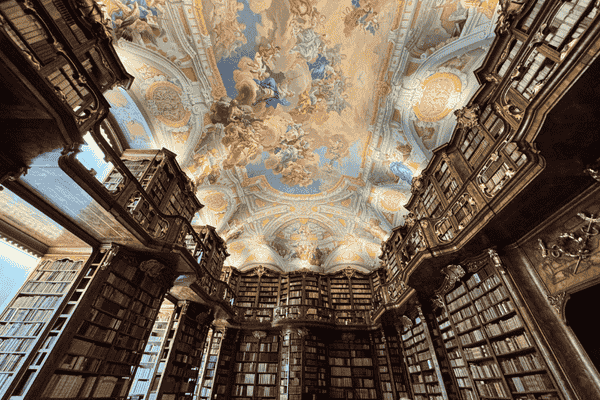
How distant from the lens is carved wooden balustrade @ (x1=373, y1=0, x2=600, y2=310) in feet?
11.7

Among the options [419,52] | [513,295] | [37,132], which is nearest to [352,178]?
[419,52]

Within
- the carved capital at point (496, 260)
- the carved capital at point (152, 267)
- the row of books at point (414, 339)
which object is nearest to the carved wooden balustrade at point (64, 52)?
the carved capital at point (152, 267)

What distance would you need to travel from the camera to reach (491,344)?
19.0 ft

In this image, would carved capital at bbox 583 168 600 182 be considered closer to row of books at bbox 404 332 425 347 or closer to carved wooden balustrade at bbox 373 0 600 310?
carved wooden balustrade at bbox 373 0 600 310

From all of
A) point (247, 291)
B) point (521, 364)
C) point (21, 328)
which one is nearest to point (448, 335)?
point (521, 364)

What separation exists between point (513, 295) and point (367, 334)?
786 cm

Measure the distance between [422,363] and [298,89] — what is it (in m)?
10.6

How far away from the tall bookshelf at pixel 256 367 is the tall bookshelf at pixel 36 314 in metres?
7.62

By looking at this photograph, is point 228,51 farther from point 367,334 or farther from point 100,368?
point 367,334

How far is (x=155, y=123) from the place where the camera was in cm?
830

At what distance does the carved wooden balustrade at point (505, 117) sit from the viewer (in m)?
3.57

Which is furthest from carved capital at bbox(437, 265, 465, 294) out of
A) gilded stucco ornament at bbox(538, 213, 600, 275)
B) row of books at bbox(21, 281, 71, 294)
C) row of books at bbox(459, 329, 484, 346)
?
row of books at bbox(21, 281, 71, 294)

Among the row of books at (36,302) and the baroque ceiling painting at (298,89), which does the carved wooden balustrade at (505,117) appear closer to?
the baroque ceiling painting at (298,89)

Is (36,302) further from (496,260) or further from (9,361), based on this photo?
(496,260)
